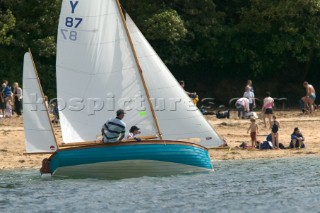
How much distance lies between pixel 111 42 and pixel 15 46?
18110 mm

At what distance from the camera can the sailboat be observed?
28.5 meters

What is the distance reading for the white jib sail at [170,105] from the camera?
94.7ft

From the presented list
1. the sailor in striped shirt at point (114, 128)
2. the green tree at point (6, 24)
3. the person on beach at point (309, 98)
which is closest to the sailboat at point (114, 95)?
the sailor in striped shirt at point (114, 128)

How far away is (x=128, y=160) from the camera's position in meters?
27.9

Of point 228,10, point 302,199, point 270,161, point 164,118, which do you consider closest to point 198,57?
point 228,10

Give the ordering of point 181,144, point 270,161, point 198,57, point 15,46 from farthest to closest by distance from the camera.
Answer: point 198,57 → point 15,46 → point 270,161 → point 181,144

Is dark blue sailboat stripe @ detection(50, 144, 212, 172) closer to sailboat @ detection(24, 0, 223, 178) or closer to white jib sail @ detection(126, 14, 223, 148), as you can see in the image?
A: sailboat @ detection(24, 0, 223, 178)

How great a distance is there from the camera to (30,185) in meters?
28.4

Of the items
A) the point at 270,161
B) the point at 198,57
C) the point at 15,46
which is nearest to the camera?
the point at 270,161

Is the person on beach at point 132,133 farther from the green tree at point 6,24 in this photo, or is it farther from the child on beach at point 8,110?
the green tree at point 6,24

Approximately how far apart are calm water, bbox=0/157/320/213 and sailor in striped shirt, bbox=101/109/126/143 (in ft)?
4.37

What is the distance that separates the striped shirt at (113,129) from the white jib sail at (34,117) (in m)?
1.93

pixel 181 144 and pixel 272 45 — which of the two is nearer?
pixel 181 144

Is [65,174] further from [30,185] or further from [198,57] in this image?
[198,57]
